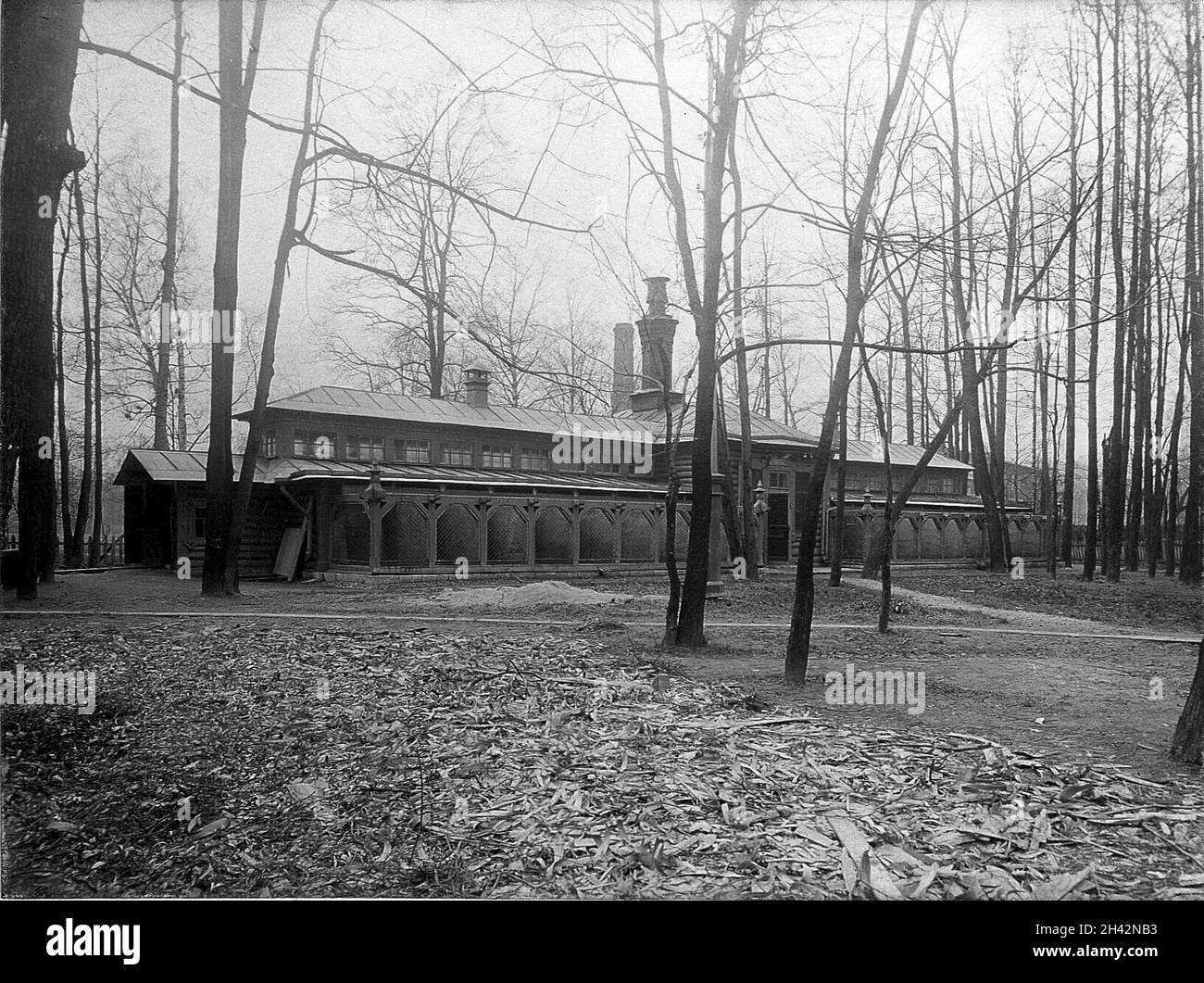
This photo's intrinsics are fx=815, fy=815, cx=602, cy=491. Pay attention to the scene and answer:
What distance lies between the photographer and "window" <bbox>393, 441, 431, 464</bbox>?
2220 centimetres

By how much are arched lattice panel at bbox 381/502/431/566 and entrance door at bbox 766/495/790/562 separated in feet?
31.8

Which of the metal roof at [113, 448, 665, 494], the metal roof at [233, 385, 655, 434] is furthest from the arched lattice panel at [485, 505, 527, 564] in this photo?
the metal roof at [233, 385, 655, 434]

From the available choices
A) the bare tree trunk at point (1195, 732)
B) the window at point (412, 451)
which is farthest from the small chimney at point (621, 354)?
the window at point (412, 451)

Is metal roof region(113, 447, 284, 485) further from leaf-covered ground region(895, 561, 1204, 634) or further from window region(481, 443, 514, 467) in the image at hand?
leaf-covered ground region(895, 561, 1204, 634)

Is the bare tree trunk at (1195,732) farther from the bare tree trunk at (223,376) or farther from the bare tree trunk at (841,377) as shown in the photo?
the bare tree trunk at (223,376)

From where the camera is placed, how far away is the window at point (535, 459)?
80.4ft

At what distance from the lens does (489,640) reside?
8008 millimetres

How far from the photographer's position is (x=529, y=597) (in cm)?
1468

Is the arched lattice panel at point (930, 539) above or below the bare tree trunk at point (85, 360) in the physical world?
below

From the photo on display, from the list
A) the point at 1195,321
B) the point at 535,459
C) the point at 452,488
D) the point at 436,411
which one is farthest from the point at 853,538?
the point at 436,411

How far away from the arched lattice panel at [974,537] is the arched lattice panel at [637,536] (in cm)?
1220

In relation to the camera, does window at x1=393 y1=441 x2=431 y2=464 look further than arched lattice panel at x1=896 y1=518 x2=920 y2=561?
No
